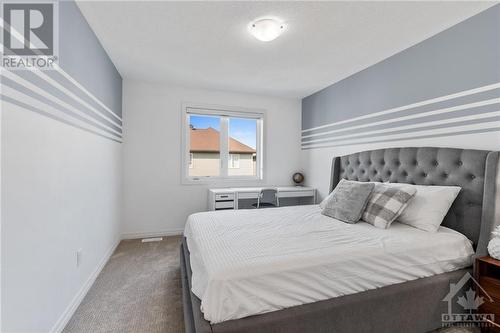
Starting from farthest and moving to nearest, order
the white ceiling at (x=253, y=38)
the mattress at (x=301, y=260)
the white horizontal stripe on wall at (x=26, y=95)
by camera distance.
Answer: the white ceiling at (x=253, y=38) < the mattress at (x=301, y=260) < the white horizontal stripe on wall at (x=26, y=95)

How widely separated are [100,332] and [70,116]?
5.15ft

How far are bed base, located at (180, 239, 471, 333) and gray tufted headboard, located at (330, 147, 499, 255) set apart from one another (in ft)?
1.29

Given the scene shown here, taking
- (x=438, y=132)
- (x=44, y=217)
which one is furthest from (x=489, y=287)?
(x=44, y=217)

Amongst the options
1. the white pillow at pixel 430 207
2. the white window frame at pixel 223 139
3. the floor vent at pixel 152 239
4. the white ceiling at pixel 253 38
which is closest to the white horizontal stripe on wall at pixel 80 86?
the white ceiling at pixel 253 38

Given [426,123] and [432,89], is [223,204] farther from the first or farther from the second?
[432,89]

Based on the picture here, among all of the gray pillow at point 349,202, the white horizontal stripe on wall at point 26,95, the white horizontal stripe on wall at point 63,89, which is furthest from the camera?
the gray pillow at point 349,202

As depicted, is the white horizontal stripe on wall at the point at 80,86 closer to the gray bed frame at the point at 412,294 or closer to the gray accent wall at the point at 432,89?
the gray bed frame at the point at 412,294

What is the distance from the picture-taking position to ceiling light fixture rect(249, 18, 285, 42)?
1934mm

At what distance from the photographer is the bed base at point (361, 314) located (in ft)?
3.82

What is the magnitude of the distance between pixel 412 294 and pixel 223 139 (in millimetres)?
3243

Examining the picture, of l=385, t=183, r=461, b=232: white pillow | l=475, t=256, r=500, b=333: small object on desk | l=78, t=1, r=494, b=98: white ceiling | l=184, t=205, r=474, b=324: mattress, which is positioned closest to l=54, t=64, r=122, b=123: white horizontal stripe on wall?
l=78, t=1, r=494, b=98: white ceiling

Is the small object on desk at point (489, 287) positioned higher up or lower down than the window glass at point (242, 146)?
lower down

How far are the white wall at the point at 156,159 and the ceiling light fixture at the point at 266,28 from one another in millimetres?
1921

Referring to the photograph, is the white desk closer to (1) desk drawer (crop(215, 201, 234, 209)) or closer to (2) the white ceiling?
(1) desk drawer (crop(215, 201, 234, 209))
